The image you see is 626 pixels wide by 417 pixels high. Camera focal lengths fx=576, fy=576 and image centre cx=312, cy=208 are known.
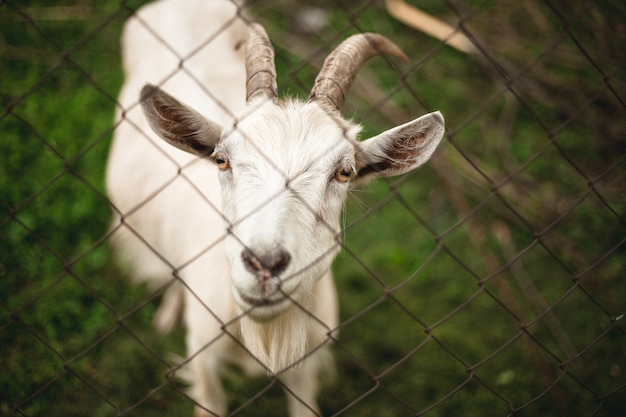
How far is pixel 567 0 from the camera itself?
548 centimetres

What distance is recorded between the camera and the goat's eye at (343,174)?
2.54 meters

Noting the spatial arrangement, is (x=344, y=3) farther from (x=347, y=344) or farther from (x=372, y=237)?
(x=347, y=344)

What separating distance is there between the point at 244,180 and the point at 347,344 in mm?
2155

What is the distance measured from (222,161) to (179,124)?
247 mm

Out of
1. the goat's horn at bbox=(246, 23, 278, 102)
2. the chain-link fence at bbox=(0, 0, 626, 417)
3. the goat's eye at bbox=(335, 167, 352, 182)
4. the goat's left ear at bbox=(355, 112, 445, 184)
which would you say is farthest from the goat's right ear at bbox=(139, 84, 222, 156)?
the goat's left ear at bbox=(355, 112, 445, 184)

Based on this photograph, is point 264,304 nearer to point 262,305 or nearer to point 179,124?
point 262,305

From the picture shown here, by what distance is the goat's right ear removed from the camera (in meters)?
Answer: 2.42

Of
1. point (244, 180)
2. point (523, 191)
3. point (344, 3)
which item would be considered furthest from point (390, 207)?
point (244, 180)

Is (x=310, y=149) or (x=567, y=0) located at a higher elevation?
(x=310, y=149)

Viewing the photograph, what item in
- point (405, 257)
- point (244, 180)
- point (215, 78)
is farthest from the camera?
point (405, 257)

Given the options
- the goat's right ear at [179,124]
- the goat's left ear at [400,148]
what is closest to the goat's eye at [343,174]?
the goat's left ear at [400,148]

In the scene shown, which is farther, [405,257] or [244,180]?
[405,257]

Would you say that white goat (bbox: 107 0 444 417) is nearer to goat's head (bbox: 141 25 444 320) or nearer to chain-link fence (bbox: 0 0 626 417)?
goat's head (bbox: 141 25 444 320)

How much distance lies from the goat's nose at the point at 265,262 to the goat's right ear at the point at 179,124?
742mm
